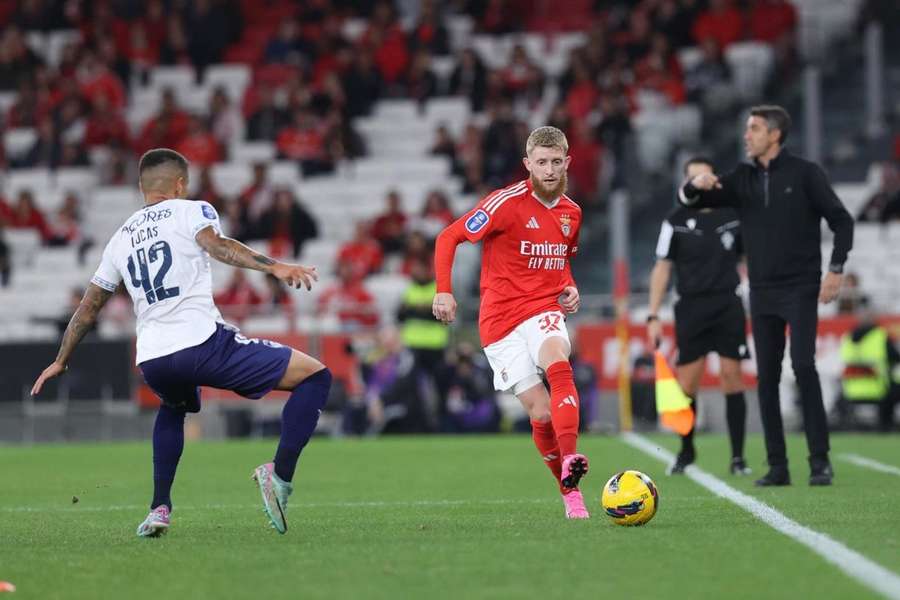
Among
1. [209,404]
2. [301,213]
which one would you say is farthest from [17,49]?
[209,404]

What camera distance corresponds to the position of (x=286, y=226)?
23.4 meters

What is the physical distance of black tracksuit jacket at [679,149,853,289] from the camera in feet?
34.6

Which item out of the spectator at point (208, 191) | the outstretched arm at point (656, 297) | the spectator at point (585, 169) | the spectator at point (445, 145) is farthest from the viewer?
the spectator at point (445, 145)

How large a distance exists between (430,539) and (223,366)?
128cm

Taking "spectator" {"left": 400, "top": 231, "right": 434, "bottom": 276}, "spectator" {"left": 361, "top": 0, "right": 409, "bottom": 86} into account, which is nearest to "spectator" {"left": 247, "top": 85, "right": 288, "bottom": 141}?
"spectator" {"left": 361, "top": 0, "right": 409, "bottom": 86}

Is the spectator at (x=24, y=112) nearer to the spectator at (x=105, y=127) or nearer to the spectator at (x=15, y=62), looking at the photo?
the spectator at (x=15, y=62)

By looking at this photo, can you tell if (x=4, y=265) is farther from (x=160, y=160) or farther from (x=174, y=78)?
(x=160, y=160)

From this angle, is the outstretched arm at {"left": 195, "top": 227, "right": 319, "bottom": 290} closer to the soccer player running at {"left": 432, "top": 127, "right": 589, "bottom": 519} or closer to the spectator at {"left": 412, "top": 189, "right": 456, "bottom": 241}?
the soccer player running at {"left": 432, "top": 127, "right": 589, "bottom": 519}

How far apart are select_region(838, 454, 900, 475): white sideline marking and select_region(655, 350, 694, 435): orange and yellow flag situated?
1451 mm

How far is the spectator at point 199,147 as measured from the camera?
25734mm

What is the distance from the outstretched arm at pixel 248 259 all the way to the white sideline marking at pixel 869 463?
19.3 ft

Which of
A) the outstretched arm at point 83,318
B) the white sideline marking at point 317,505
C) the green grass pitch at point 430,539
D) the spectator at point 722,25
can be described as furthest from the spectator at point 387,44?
the outstretched arm at point 83,318

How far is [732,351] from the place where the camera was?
1228 centimetres

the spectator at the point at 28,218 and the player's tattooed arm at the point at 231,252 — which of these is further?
the spectator at the point at 28,218
